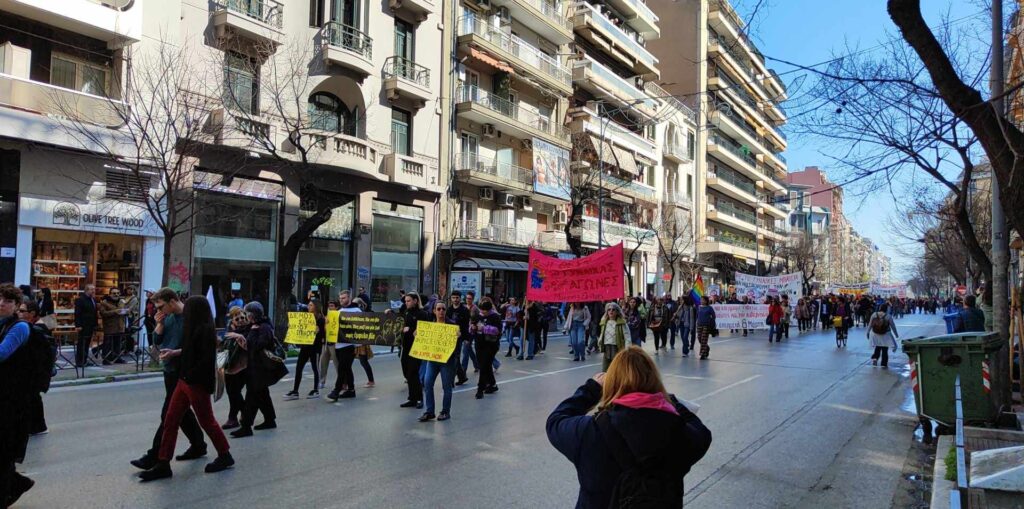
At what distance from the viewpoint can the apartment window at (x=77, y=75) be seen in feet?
54.7

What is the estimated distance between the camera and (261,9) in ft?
69.1

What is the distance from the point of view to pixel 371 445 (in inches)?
287

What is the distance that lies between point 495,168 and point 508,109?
11.3ft

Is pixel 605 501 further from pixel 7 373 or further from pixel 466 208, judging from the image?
pixel 466 208

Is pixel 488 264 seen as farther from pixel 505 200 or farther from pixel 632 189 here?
pixel 632 189

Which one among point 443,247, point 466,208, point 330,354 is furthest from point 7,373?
point 466,208

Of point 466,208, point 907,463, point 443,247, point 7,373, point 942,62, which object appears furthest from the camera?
point 466,208

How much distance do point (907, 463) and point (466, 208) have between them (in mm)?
25127

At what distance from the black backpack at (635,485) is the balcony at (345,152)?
1880 cm

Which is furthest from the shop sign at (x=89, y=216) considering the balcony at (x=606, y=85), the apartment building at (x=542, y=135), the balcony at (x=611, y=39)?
the balcony at (x=611, y=39)

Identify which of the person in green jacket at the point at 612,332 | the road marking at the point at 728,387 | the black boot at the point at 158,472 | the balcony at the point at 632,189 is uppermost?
the balcony at the point at 632,189

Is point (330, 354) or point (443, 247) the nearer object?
point (330, 354)

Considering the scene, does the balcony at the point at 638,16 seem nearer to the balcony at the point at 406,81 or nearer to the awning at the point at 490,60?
the awning at the point at 490,60

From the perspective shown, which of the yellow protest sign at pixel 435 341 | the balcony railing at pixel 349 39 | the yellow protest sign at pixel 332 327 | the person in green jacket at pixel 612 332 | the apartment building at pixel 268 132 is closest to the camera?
the yellow protest sign at pixel 435 341
